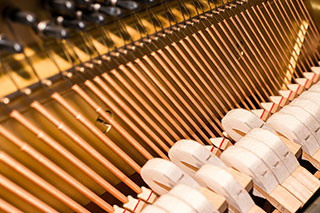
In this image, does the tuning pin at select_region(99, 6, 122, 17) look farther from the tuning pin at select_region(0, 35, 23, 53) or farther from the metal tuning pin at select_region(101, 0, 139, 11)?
the tuning pin at select_region(0, 35, 23, 53)

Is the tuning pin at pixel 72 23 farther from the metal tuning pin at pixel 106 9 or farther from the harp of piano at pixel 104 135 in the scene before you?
the metal tuning pin at pixel 106 9

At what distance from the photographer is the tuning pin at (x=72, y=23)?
1.90 meters

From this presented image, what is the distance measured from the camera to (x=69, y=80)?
86.3 inches

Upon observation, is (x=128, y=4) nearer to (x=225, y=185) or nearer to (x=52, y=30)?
(x=52, y=30)

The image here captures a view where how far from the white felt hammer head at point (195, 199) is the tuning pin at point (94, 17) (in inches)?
39.1

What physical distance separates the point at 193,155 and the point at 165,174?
0.23m

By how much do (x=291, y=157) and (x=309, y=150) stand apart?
252 mm

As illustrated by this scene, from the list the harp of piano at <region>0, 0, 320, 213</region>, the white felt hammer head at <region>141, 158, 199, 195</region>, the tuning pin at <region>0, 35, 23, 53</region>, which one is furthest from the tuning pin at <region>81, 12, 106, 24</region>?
the white felt hammer head at <region>141, 158, 199, 195</region>

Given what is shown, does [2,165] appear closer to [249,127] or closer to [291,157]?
[249,127]

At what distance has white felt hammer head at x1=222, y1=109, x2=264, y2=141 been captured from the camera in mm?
2326

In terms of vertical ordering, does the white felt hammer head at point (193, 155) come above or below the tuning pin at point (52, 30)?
below

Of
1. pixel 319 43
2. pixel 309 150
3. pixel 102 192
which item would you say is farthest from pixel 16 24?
pixel 319 43

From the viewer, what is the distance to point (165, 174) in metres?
1.91

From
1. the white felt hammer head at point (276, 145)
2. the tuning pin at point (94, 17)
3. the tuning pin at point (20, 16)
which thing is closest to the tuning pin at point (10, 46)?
the tuning pin at point (20, 16)
